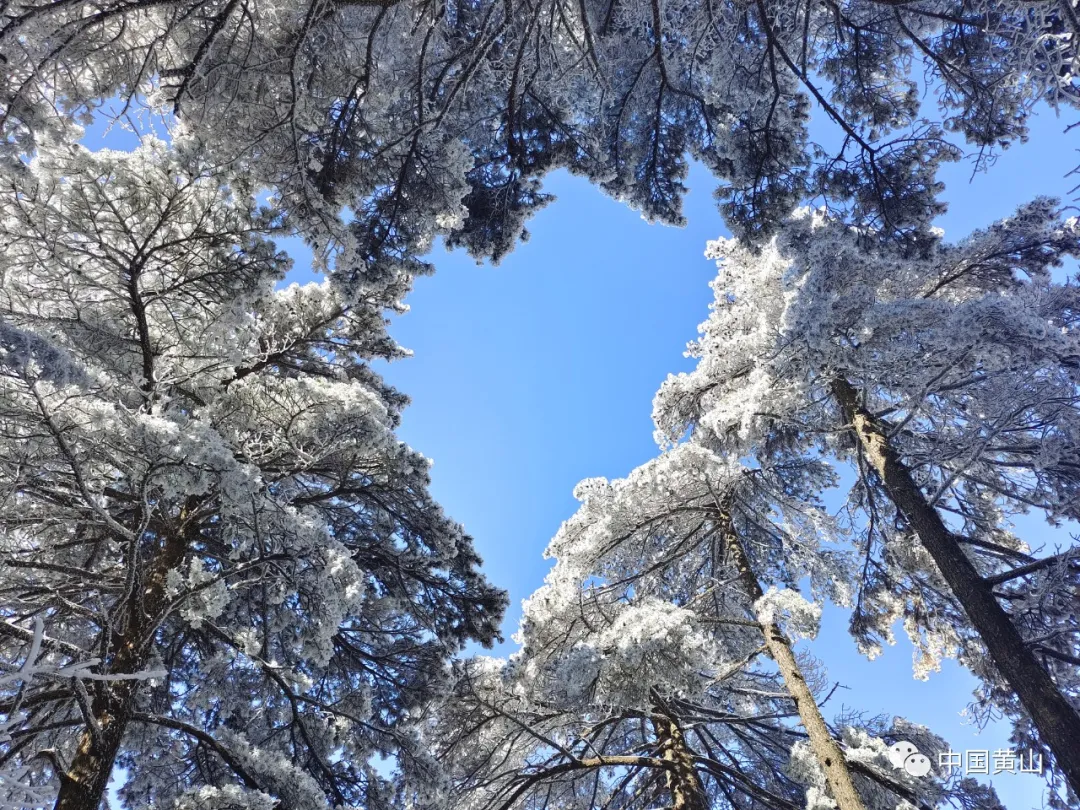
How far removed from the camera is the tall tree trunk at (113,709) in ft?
15.1

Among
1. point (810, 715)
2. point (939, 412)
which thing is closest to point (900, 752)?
point (810, 715)

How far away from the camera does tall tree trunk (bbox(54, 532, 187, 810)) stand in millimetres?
4590

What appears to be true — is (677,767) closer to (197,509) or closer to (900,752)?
(900,752)

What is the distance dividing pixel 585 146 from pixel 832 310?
3712mm

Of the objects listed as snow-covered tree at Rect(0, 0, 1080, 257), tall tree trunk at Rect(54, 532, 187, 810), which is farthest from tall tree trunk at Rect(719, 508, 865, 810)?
tall tree trunk at Rect(54, 532, 187, 810)

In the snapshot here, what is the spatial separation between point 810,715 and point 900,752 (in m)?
1.54

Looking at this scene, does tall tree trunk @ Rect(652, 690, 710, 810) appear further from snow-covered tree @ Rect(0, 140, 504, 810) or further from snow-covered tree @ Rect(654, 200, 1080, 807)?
snow-covered tree @ Rect(654, 200, 1080, 807)

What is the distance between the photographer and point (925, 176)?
21.5ft

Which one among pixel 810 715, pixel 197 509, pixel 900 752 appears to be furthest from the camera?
pixel 900 752

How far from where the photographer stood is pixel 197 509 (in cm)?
679

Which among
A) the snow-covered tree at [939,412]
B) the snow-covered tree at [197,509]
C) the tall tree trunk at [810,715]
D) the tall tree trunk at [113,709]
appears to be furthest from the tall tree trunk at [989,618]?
the tall tree trunk at [113,709]

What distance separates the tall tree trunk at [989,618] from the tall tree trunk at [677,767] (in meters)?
3.38

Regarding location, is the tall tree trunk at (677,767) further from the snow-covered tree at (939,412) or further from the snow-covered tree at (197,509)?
the snow-covered tree at (939,412)

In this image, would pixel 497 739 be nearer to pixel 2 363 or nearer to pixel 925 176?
pixel 2 363
